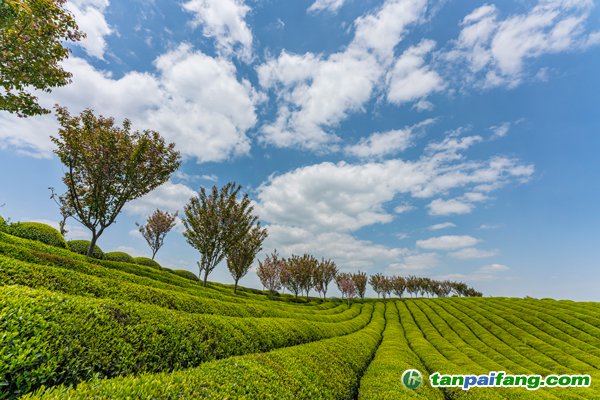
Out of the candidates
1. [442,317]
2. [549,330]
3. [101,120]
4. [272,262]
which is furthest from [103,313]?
[272,262]

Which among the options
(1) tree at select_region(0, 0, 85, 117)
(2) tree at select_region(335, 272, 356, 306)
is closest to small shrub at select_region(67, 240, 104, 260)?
(1) tree at select_region(0, 0, 85, 117)

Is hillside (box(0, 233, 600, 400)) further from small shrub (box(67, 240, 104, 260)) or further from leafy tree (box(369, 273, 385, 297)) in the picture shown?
leafy tree (box(369, 273, 385, 297))

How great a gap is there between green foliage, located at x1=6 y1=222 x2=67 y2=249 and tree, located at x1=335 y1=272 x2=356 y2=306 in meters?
65.6

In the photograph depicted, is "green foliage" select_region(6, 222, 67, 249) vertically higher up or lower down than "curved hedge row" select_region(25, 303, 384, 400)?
higher up

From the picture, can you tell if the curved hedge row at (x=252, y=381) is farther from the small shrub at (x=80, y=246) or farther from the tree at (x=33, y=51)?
the small shrub at (x=80, y=246)

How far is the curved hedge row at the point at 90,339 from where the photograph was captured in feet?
19.3

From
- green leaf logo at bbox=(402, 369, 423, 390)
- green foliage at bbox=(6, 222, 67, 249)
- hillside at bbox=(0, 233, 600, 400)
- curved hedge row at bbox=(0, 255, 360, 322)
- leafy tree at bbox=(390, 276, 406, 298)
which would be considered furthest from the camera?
leafy tree at bbox=(390, 276, 406, 298)

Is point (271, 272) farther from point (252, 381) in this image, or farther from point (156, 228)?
point (252, 381)

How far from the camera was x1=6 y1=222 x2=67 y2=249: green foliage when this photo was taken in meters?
22.5

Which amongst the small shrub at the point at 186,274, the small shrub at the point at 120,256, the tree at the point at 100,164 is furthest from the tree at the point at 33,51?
the small shrub at the point at 186,274

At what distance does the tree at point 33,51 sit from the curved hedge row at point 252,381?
16.0m

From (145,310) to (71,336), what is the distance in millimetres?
3386

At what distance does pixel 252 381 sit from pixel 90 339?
4.72 m

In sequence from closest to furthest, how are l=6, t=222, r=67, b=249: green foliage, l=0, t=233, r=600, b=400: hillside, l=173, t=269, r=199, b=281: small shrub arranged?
l=0, t=233, r=600, b=400: hillside
l=6, t=222, r=67, b=249: green foliage
l=173, t=269, r=199, b=281: small shrub
